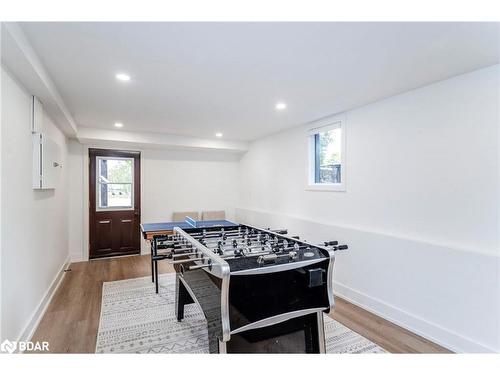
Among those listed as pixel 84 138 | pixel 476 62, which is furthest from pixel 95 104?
pixel 476 62

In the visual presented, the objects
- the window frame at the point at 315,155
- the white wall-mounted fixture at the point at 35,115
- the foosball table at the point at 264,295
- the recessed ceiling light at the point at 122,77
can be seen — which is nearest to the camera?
the foosball table at the point at 264,295

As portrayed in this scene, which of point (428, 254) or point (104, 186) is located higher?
point (104, 186)

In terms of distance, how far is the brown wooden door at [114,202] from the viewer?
16.4 ft

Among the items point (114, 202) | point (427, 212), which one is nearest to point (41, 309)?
point (114, 202)

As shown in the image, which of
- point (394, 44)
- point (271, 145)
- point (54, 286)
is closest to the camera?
point (394, 44)

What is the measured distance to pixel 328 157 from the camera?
Answer: 3.81 metres

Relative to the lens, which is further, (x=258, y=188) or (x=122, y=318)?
(x=258, y=188)

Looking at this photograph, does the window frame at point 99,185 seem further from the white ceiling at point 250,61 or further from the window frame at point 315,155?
the window frame at point 315,155

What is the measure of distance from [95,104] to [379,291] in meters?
3.85

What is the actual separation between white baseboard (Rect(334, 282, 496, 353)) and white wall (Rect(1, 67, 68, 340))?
3.21 m

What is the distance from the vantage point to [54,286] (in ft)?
11.2

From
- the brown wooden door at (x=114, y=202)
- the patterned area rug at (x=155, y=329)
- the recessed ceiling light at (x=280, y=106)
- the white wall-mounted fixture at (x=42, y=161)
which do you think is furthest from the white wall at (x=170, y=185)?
the recessed ceiling light at (x=280, y=106)

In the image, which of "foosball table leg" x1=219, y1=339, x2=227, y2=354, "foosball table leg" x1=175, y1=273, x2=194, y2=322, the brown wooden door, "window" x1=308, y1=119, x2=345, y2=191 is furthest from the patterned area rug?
the brown wooden door
